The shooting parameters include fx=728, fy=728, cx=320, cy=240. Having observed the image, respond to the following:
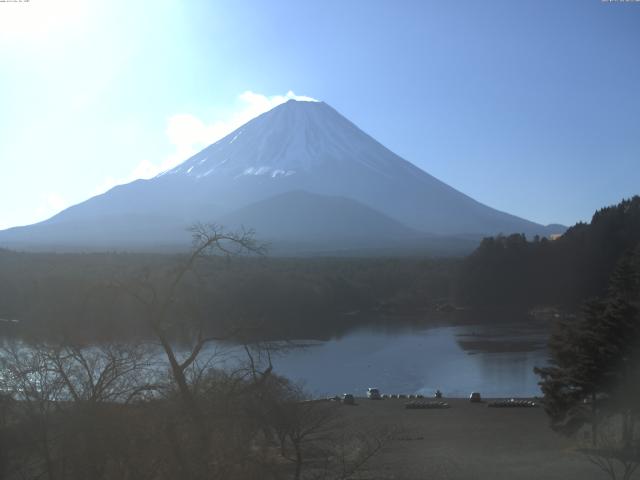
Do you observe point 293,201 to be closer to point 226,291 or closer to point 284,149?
point 284,149

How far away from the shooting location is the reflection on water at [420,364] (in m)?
13.6

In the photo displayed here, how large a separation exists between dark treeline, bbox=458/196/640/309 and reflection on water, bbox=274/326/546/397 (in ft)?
29.0

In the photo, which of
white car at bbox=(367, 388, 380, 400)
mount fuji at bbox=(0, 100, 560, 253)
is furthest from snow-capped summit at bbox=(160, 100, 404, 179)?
white car at bbox=(367, 388, 380, 400)

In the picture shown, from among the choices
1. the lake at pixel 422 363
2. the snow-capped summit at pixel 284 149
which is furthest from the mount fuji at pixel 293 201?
the lake at pixel 422 363

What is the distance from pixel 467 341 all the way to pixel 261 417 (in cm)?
1584

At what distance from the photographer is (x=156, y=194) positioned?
60.5 m

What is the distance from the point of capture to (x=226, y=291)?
412 inches

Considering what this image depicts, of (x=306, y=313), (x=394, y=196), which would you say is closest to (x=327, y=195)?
(x=394, y=196)

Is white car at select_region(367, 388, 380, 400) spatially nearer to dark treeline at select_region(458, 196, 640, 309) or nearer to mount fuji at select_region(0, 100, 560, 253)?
dark treeline at select_region(458, 196, 640, 309)

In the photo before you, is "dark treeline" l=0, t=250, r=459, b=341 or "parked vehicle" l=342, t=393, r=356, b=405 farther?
"parked vehicle" l=342, t=393, r=356, b=405

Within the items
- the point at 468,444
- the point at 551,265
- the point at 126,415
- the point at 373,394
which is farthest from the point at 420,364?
the point at 551,265

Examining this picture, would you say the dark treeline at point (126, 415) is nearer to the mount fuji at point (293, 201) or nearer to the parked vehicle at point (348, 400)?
the parked vehicle at point (348, 400)

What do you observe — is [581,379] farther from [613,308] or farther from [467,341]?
[467,341]

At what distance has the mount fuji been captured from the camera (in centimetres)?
5281
